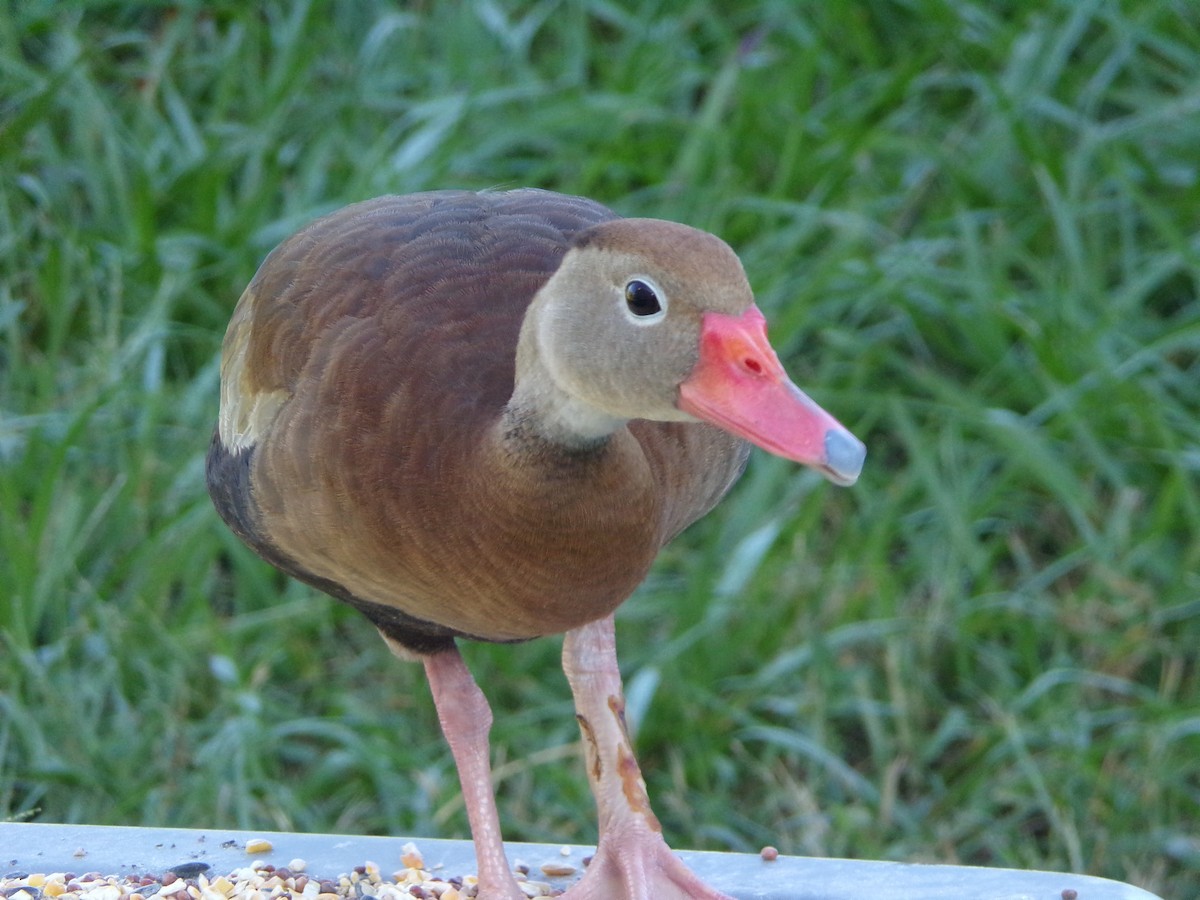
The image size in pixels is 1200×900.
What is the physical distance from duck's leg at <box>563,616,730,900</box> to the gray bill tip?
0.78 meters

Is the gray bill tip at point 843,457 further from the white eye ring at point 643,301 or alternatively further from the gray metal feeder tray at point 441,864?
the gray metal feeder tray at point 441,864

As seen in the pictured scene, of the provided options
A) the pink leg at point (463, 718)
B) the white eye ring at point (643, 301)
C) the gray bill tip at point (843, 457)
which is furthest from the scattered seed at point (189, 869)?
the gray bill tip at point (843, 457)

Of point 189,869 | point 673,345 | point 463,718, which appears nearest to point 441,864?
point 463,718

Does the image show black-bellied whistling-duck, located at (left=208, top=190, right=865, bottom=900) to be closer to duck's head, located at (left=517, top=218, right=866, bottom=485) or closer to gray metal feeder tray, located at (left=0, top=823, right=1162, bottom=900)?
duck's head, located at (left=517, top=218, right=866, bottom=485)

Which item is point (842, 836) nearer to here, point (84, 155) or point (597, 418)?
point (597, 418)

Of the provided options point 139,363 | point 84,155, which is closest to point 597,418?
point 139,363

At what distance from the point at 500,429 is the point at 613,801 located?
0.71 meters

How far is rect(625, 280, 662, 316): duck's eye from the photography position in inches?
74.0

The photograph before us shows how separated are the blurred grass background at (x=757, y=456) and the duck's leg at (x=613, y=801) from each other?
76 centimetres

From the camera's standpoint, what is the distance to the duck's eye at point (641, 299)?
1.88 m

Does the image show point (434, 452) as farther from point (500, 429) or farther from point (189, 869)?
point (189, 869)

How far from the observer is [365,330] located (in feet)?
7.47

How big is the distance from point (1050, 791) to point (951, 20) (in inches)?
79.2

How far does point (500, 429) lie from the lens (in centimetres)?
209
